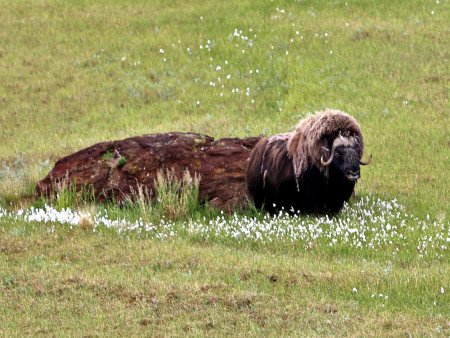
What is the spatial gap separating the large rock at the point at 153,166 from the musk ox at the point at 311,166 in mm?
812

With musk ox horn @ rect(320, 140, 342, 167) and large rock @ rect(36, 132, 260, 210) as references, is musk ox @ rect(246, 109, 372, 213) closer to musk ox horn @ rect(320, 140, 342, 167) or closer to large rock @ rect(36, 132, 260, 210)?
musk ox horn @ rect(320, 140, 342, 167)

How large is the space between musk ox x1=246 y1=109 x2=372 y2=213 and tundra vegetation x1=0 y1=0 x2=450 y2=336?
1.46 ft

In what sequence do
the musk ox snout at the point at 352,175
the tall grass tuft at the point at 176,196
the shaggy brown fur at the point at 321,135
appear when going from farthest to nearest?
1. the tall grass tuft at the point at 176,196
2. the shaggy brown fur at the point at 321,135
3. the musk ox snout at the point at 352,175

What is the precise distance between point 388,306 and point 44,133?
16.4m

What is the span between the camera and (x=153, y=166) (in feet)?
47.0

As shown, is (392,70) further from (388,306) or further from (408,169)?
(388,306)

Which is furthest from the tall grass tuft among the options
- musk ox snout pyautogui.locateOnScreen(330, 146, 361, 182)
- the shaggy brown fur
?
musk ox snout pyautogui.locateOnScreen(330, 146, 361, 182)

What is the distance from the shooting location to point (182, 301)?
8.68 metres

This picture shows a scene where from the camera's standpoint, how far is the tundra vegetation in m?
8.55

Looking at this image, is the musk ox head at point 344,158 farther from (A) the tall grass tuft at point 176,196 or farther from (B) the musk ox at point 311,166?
(A) the tall grass tuft at point 176,196

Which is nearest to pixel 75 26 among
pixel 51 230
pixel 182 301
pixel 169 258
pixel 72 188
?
pixel 72 188

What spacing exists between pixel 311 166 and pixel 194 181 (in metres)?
2.56

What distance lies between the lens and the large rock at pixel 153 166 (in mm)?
13984

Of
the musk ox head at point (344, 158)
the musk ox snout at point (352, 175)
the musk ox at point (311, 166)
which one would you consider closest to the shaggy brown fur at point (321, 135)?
the musk ox at point (311, 166)
